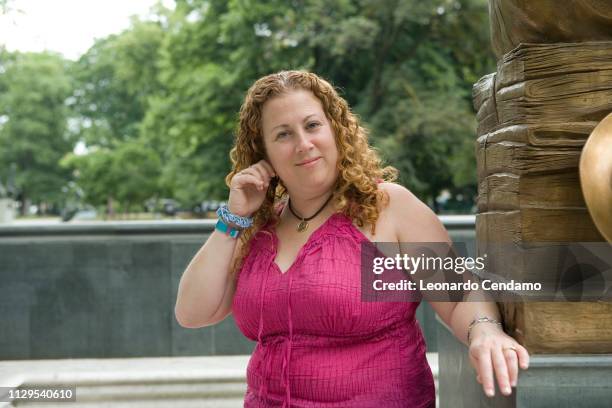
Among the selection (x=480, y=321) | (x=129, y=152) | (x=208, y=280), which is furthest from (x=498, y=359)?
(x=129, y=152)

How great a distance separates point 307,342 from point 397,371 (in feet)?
0.98

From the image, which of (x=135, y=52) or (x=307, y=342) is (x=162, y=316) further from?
(x=135, y=52)

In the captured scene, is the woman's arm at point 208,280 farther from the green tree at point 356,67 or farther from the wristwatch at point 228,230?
the green tree at point 356,67

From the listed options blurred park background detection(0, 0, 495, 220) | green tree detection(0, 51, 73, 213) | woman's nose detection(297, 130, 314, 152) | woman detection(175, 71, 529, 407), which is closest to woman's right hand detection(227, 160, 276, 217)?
woman detection(175, 71, 529, 407)

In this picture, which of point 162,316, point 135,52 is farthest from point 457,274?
point 135,52

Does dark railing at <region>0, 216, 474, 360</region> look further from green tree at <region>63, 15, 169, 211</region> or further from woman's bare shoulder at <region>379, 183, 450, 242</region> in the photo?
green tree at <region>63, 15, 169, 211</region>

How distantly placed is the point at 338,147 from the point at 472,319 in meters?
0.72

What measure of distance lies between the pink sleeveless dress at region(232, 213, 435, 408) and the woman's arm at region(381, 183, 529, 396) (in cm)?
15

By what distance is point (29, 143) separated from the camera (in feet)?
134

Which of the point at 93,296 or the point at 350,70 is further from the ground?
the point at 350,70

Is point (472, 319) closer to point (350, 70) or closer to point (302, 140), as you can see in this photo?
point (302, 140)

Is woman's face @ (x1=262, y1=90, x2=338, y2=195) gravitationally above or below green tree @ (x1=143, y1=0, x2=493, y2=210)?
below

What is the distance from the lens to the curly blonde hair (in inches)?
86.6

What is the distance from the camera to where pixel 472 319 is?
Answer: 1.91 meters
